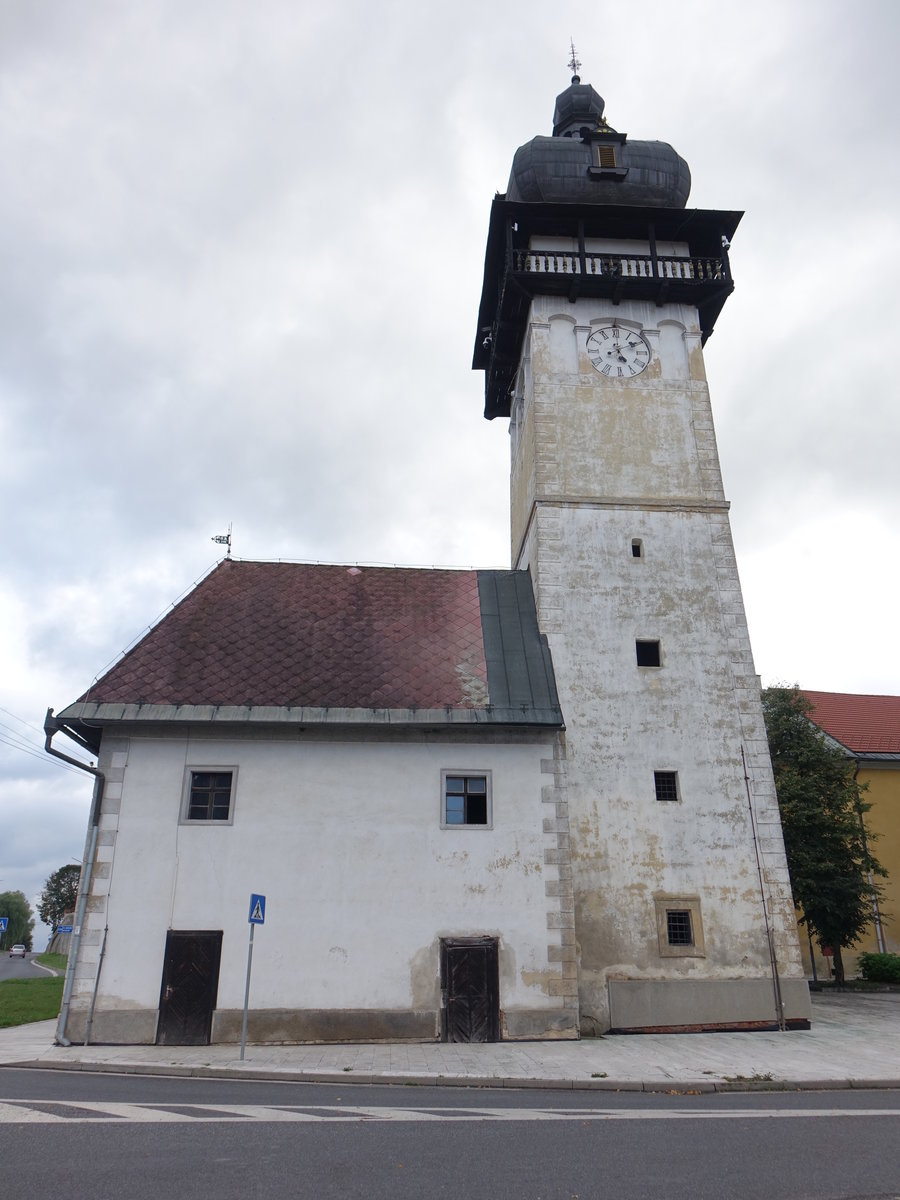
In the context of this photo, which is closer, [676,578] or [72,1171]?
[72,1171]

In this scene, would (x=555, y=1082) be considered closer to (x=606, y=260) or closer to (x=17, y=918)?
(x=606, y=260)

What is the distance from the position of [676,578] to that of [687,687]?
271cm

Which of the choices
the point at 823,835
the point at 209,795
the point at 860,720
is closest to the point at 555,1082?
the point at 209,795

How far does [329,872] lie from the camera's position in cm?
1565

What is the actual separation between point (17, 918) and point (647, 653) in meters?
135

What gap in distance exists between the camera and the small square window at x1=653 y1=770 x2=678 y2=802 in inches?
691

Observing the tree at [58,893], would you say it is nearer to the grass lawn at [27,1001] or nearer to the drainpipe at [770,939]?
the grass lawn at [27,1001]

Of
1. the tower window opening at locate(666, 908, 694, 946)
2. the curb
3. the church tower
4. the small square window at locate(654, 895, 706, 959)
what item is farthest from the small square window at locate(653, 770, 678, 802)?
the curb

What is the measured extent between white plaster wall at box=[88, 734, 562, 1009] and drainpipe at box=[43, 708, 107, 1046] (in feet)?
1.68

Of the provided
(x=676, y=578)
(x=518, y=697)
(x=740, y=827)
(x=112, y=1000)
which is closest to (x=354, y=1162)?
(x=112, y=1000)

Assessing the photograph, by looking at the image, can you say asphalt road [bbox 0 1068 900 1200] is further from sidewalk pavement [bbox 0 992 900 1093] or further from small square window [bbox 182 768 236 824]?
small square window [bbox 182 768 236 824]

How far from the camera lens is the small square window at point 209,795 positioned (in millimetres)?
15961

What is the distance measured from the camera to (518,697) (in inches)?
678

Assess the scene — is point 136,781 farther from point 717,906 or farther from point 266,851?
point 717,906
